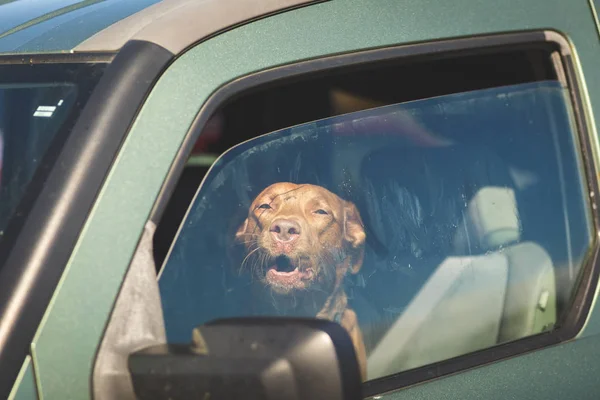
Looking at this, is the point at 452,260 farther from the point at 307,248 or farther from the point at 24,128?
the point at 24,128

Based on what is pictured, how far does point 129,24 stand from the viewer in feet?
6.09

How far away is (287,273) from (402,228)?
30cm

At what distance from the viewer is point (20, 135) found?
185cm

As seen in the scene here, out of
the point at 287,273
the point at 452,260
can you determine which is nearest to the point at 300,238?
the point at 287,273

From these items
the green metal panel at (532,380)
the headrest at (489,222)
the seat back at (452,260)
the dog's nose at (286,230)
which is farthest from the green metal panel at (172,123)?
the dog's nose at (286,230)

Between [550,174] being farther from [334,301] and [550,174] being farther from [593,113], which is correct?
[334,301]

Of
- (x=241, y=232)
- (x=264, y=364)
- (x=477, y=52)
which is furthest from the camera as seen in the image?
(x=477, y=52)

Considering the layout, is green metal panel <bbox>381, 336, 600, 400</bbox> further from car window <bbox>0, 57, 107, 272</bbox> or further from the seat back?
car window <bbox>0, 57, 107, 272</bbox>

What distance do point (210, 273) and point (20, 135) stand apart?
1.42ft

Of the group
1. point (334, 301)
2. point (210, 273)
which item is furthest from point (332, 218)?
point (210, 273)

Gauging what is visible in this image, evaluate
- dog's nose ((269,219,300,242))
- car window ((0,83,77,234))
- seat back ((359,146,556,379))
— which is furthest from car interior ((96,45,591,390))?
Answer: car window ((0,83,77,234))

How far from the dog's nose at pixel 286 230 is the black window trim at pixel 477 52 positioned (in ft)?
1.18

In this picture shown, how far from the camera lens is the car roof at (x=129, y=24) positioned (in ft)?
5.98

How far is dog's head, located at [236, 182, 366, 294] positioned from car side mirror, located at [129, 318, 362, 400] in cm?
41
